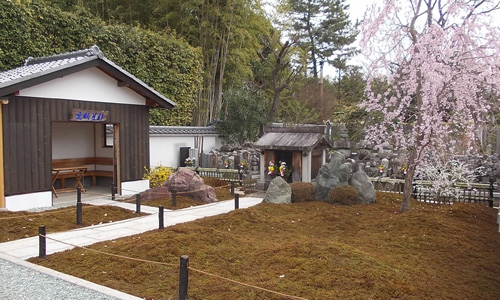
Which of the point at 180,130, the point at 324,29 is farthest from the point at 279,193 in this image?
the point at 324,29

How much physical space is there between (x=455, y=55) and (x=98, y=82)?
944 cm

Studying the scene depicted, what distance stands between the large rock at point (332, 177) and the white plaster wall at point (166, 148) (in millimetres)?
7619

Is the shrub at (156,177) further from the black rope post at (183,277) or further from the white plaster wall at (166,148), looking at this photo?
the black rope post at (183,277)

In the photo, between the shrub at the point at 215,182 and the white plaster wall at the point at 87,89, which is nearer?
the white plaster wall at the point at 87,89

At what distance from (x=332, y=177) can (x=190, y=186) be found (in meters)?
4.12

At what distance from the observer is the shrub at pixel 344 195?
11.1 m

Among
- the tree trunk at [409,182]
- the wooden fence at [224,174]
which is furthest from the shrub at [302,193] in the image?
the wooden fence at [224,174]

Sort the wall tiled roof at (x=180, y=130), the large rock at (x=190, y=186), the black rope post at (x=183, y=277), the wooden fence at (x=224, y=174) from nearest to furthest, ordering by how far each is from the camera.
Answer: the black rope post at (x=183, y=277) < the large rock at (x=190, y=186) < the wooden fence at (x=224, y=174) < the wall tiled roof at (x=180, y=130)

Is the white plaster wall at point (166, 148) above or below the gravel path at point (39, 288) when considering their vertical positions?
above

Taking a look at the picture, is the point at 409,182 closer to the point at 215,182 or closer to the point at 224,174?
the point at 215,182

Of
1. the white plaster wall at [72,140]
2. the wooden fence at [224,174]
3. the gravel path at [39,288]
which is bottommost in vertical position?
the gravel path at [39,288]

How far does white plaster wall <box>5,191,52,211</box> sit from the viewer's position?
381 inches

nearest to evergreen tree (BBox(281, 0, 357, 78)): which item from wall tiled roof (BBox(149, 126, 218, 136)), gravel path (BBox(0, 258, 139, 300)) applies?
wall tiled roof (BBox(149, 126, 218, 136))

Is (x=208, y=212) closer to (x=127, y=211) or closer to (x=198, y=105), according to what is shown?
(x=127, y=211)
